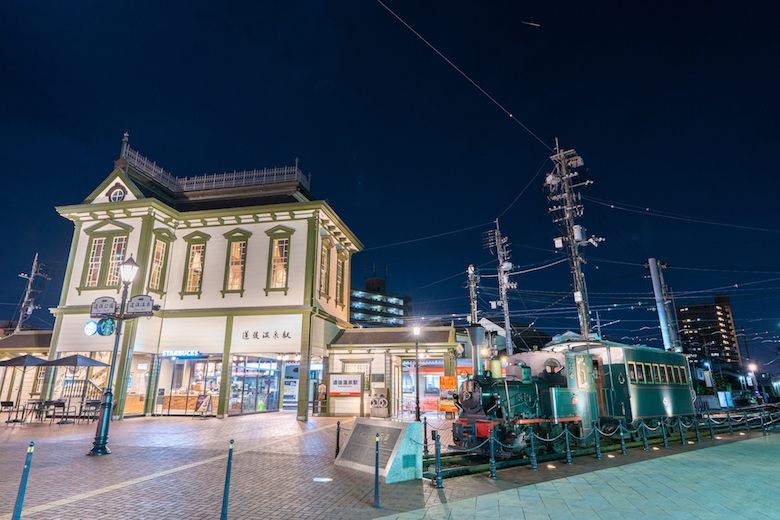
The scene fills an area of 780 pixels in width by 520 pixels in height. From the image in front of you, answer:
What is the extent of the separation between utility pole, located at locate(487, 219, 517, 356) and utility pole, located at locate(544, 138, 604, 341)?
6.71m

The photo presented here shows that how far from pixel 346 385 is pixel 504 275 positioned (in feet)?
45.7

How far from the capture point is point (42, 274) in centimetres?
4144

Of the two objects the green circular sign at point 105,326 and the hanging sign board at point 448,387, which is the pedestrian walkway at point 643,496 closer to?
the hanging sign board at point 448,387

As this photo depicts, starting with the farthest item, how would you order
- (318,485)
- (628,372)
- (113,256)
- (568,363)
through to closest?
(113,256) → (628,372) → (568,363) → (318,485)

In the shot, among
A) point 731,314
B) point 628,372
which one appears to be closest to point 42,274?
point 628,372

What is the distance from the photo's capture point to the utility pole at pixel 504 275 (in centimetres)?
2775

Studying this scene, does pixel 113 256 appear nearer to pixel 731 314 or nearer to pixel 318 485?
pixel 318 485

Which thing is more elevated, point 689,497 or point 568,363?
point 568,363

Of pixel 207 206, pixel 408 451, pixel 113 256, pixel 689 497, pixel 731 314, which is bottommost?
pixel 689 497

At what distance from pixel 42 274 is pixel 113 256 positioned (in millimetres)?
26845

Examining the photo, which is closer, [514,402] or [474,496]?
[474,496]

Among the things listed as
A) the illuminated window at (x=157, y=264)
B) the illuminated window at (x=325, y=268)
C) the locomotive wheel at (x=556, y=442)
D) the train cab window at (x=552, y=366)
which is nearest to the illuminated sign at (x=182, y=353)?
the illuminated window at (x=157, y=264)

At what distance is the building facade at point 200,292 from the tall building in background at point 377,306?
2715 inches

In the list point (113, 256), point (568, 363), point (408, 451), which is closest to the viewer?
point (408, 451)
